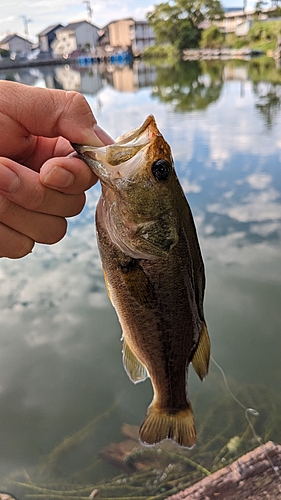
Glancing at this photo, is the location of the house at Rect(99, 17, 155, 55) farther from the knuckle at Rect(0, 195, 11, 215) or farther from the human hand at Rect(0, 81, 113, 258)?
the knuckle at Rect(0, 195, 11, 215)

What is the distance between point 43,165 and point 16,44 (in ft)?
340

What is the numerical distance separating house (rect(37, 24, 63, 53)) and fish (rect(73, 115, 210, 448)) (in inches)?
3864

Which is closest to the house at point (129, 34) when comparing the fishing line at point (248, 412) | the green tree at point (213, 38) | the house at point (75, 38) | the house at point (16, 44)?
the house at point (75, 38)

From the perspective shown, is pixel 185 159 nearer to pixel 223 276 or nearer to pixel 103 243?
pixel 223 276

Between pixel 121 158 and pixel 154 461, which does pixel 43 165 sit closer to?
pixel 121 158

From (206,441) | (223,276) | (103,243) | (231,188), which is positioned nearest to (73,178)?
(103,243)

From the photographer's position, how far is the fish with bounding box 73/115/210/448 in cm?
153

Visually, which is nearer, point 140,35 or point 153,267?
point 153,267

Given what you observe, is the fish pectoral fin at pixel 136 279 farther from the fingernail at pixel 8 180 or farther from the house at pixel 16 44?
the house at pixel 16 44

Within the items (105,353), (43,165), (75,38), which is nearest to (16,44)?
(75,38)

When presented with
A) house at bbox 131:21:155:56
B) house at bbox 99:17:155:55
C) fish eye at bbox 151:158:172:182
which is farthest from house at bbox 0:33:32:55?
fish eye at bbox 151:158:172:182

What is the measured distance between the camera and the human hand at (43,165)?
1.60 m

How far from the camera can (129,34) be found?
83875mm

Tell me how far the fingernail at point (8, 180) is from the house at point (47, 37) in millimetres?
98023
